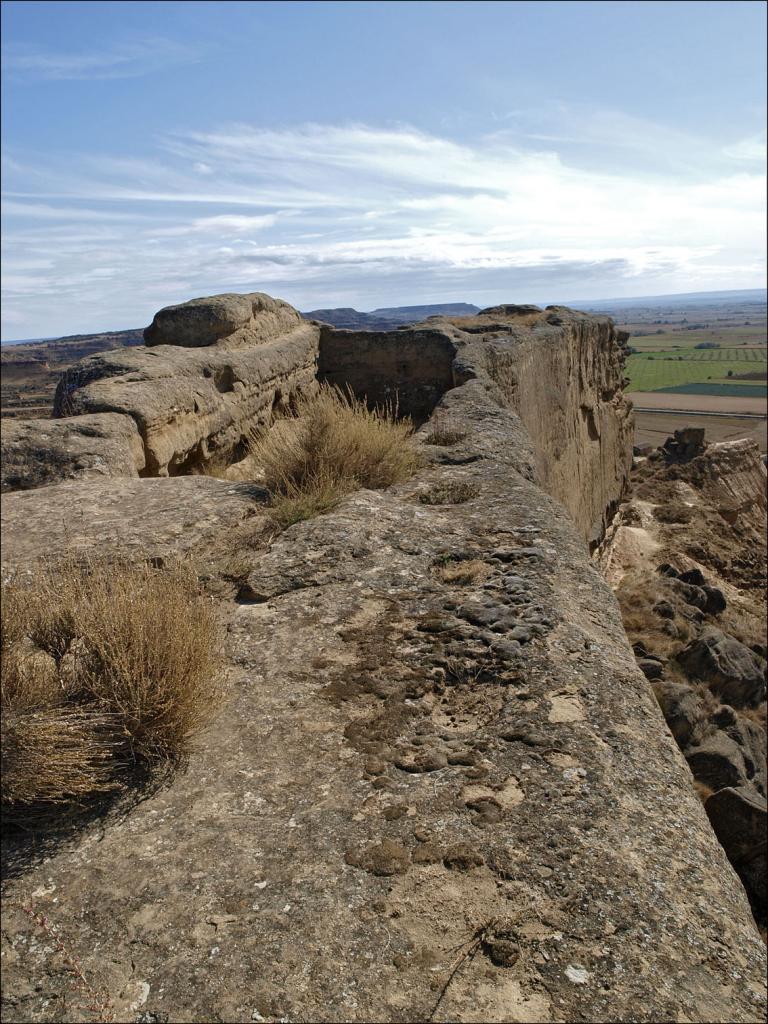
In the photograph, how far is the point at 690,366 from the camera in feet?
245

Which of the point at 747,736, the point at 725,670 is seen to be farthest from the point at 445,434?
the point at 725,670

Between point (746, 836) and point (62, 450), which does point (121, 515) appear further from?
point (746, 836)

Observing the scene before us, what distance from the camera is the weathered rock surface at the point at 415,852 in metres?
1.48

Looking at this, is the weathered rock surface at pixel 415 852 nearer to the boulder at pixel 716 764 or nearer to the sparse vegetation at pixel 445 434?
the sparse vegetation at pixel 445 434

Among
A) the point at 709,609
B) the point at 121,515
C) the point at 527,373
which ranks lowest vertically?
the point at 709,609

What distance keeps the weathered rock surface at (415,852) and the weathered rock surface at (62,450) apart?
95.0 inches

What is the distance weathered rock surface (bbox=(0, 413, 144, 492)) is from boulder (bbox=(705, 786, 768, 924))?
468cm

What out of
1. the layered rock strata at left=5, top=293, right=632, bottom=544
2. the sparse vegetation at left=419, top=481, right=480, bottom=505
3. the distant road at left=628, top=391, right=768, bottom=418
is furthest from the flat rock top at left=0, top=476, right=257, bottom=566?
the distant road at left=628, top=391, right=768, bottom=418

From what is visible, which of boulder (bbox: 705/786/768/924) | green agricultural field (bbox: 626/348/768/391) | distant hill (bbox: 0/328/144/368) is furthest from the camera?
green agricultural field (bbox: 626/348/768/391)

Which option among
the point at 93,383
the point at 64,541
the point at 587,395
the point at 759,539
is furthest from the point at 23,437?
the point at 759,539

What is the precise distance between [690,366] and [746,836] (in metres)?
78.1

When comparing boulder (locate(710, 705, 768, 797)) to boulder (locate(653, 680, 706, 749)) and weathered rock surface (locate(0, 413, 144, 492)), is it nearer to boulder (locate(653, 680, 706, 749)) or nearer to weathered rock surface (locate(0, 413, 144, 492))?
boulder (locate(653, 680, 706, 749))

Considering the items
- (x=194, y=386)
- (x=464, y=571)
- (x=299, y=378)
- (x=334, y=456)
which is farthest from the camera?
(x=299, y=378)

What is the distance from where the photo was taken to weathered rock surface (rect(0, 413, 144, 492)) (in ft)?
15.7
